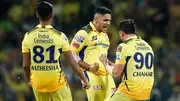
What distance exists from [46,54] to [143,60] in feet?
5.40

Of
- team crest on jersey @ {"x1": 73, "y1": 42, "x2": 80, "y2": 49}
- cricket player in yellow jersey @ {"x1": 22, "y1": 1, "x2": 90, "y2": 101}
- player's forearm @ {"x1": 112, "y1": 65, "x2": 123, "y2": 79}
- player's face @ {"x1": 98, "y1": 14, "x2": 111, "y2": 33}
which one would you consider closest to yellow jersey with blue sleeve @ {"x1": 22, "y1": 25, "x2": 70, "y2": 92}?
cricket player in yellow jersey @ {"x1": 22, "y1": 1, "x2": 90, "y2": 101}

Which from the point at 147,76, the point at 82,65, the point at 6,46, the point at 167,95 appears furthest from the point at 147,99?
the point at 6,46

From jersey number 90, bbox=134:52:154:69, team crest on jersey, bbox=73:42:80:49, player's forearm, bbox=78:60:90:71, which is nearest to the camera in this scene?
jersey number 90, bbox=134:52:154:69

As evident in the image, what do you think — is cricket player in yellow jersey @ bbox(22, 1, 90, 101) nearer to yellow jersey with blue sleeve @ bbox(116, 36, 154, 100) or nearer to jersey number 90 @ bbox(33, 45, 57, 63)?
jersey number 90 @ bbox(33, 45, 57, 63)

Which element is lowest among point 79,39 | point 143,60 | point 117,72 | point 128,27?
point 117,72

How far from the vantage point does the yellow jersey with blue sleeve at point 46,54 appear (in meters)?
11.0

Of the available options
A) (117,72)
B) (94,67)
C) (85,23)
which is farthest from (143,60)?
(85,23)

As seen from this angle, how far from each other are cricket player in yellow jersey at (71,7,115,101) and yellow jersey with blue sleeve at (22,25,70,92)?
1.95 m

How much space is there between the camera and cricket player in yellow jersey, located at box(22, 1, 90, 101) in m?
11.0

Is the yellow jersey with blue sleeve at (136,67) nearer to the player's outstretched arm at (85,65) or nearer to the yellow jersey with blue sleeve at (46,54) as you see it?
the yellow jersey with blue sleeve at (46,54)

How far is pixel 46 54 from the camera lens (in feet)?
36.0

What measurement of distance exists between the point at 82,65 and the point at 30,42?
1975mm

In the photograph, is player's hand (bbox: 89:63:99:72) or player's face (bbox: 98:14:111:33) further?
player's face (bbox: 98:14:111:33)

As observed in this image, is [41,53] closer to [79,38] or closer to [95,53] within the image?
[79,38]
